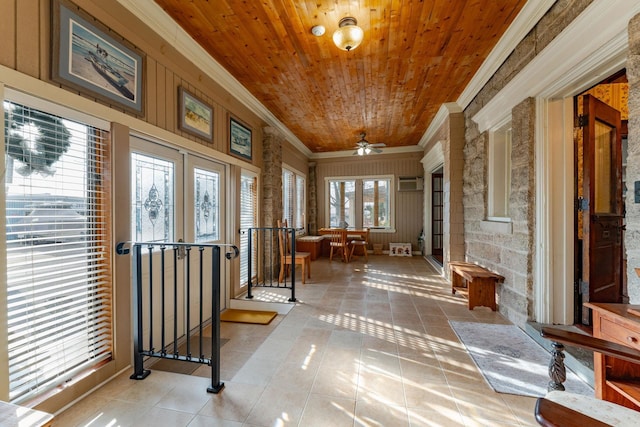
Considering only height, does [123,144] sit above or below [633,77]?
below

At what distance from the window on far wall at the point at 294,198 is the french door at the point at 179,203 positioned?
235cm

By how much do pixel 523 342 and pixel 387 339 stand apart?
1.24 meters

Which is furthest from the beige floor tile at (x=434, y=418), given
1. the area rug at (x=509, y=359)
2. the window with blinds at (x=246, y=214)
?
the window with blinds at (x=246, y=214)

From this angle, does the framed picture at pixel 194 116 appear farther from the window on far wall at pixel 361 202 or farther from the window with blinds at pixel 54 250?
the window on far wall at pixel 361 202

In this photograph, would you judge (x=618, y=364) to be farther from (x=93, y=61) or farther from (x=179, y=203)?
(x=93, y=61)

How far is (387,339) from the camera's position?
2.53 meters

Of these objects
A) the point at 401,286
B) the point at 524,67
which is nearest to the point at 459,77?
the point at 524,67

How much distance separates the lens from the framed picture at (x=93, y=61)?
161 centimetres

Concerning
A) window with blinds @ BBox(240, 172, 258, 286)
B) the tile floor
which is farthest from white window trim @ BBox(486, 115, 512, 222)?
window with blinds @ BBox(240, 172, 258, 286)

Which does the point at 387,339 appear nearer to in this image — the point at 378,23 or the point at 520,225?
the point at 520,225

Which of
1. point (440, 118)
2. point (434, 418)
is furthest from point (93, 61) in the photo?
point (440, 118)

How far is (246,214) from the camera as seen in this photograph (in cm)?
416

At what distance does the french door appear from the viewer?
2303mm

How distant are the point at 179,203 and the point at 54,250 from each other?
45.8 inches
